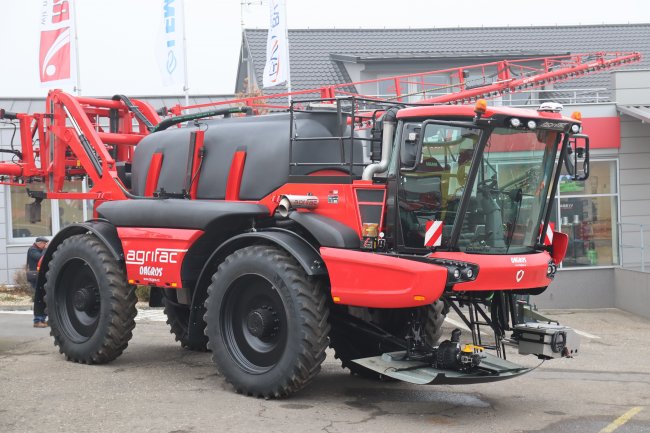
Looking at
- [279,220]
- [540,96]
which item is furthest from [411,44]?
[279,220]

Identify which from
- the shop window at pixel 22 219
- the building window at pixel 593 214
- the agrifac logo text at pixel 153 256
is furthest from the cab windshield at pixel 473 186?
the shop window at pixel 22 219

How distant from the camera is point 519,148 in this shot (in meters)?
9.55

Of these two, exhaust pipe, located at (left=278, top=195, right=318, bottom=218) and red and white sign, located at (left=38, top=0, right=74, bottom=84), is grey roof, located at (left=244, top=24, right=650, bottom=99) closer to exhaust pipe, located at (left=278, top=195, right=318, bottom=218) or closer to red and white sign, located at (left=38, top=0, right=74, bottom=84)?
red and white sign, located at (left=38, top=0, right=74, bottom=84)

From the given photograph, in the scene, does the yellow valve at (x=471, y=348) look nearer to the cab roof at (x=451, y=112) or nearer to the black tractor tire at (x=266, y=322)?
the black tractor tire at (x=266, y=322)

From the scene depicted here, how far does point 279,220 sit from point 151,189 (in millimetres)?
2109

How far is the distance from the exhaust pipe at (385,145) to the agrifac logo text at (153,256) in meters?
2.38

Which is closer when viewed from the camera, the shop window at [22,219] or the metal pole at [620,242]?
the metal pole at [620,242]

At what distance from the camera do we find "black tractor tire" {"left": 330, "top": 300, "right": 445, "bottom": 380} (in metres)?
9.93

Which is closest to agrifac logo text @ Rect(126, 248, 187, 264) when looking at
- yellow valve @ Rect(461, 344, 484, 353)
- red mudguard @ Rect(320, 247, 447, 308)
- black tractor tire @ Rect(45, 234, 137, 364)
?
black tractor tire @ Rect(45, 234, 137, 364)

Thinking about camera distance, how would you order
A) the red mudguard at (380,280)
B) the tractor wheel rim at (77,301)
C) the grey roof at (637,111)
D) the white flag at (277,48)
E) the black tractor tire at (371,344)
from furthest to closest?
the white flag at (277,48), the grey roof at (637,111), the tractor wheel rim at (77,301), the black tractor tire at (371,344), the red mudguard at (380,280)

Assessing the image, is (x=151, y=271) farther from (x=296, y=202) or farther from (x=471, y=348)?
(x=471, y=348)

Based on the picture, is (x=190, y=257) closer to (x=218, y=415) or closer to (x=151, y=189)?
(x=151, y=189)

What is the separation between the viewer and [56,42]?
840 inches

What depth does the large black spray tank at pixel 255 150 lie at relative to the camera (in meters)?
10.0
